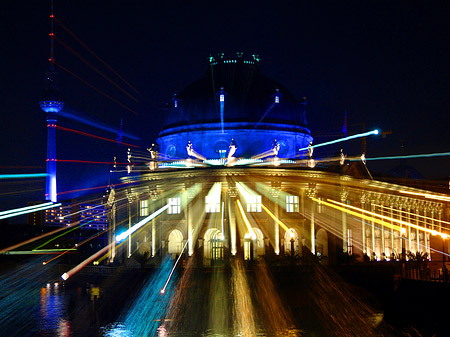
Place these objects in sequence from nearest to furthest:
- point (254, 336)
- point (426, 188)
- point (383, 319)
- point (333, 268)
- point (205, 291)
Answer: point (254, 336) → point (383, 319) → point (205, 291) → point (333, 268) → point (426, 188)

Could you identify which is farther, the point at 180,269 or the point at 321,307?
the point at 180,269

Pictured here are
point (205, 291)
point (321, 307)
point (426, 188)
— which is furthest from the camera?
point (426, 188)

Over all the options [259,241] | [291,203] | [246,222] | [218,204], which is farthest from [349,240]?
[218,204]

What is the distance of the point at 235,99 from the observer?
57969 mm

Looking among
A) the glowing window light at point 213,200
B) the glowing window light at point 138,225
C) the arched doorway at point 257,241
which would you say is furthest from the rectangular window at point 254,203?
the glowing window light at point 138,225

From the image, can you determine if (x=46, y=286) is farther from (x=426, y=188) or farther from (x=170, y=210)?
(x=426, y=188)

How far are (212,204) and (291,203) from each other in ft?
26.2

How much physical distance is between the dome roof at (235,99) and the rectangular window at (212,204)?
1084 cm

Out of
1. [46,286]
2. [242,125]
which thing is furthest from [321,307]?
[242,125]

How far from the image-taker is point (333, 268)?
32.9 metres

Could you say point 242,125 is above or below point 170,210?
above

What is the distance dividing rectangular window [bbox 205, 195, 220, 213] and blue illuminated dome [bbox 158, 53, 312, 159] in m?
7.34

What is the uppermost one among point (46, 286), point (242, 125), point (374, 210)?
point (242, 125)

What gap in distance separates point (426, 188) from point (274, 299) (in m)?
33.2
